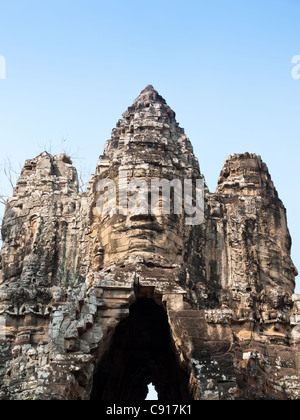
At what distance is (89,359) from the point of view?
18.3 meters

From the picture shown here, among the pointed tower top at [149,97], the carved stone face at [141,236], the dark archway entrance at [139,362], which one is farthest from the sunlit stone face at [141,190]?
the dark archway entrance at [139,362]

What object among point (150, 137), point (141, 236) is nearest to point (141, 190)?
point (141, 236)

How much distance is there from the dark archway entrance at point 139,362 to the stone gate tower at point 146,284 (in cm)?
3

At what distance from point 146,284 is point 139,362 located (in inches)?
170

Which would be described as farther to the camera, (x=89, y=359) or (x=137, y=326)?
(x=137, y=326)

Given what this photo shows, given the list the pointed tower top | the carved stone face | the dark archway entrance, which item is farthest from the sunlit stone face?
the dark archway entrance

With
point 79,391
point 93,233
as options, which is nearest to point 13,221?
point 93,233

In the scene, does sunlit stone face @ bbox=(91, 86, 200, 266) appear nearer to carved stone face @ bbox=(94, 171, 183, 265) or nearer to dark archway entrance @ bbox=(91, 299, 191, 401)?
carved stone face @ bbox=(94, 171, 183, 265)

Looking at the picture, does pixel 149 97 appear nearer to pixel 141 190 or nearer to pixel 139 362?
pixel 141 190

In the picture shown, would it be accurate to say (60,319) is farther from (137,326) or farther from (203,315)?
(137,326)

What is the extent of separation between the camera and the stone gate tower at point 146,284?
18734 millimetres

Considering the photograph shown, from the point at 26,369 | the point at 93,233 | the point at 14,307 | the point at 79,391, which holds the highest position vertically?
the point at 93,233

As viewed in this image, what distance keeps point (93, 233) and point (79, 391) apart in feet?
18.8

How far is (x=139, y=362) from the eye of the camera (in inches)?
923
